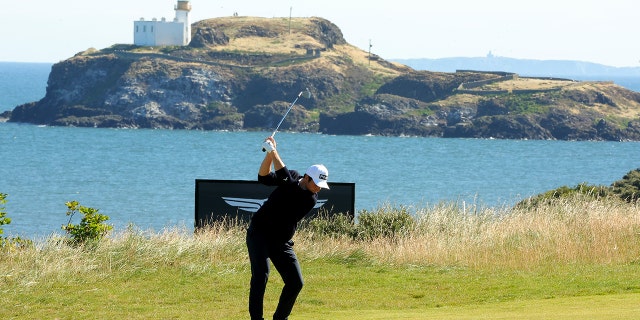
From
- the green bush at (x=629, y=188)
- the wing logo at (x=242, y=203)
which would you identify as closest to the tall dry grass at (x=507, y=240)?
the wing logo at (x=242, y=203)

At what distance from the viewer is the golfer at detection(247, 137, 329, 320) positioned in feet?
35.4

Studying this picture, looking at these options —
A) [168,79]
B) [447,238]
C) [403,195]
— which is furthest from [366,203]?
[168,79]

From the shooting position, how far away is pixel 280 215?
10836 millimetres

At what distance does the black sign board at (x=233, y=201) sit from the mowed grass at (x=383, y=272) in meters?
0.74

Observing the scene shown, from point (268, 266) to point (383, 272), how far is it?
6.26m

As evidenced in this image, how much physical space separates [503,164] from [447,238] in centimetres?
10846

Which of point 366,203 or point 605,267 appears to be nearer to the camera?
point 605,267

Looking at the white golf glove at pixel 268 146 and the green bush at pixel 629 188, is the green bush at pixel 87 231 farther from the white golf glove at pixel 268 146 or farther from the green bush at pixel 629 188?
the green bush at pixel 629 188

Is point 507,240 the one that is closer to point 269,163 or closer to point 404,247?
point 404,247

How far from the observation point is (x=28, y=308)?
14.2 metres

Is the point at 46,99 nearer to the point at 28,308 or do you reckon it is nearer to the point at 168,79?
the point at 168,79

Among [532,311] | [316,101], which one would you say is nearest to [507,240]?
[532,311]

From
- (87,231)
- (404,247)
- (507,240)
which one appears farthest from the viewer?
(507,240)

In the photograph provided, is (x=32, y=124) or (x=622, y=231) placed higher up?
(x=622, y=231)
